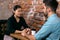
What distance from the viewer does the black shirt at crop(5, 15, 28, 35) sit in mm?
4219

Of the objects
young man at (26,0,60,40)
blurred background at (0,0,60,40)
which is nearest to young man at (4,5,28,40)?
blurred background at (0,0,60,40)

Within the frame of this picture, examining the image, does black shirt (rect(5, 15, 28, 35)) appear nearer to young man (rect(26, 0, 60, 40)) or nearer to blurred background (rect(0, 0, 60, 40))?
blurred background (rect(0, 0, 60, 40))

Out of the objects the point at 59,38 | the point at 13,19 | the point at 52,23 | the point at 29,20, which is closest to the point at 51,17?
the point at 52,23

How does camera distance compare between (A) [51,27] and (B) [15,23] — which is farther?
(B) [15,23]

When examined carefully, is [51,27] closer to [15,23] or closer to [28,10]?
[15,23]

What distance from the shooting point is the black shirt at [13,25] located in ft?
13.8

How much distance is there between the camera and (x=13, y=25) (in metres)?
4.28

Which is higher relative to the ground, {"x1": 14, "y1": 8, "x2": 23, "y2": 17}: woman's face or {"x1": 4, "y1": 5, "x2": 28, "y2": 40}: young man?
{"x1": 14, "y1": 8, "x2": 23, "y2": 17}: woman's face

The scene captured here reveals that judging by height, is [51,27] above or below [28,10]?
above

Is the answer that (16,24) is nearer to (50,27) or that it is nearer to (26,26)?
(26,26)

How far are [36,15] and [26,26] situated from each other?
1.10 feet

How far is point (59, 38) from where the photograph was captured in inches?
84.2

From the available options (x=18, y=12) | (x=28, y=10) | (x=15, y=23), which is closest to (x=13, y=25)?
(x=15, y=23)

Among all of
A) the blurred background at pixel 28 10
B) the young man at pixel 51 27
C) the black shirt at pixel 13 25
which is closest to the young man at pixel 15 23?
the black shirt at pixel 13 25
